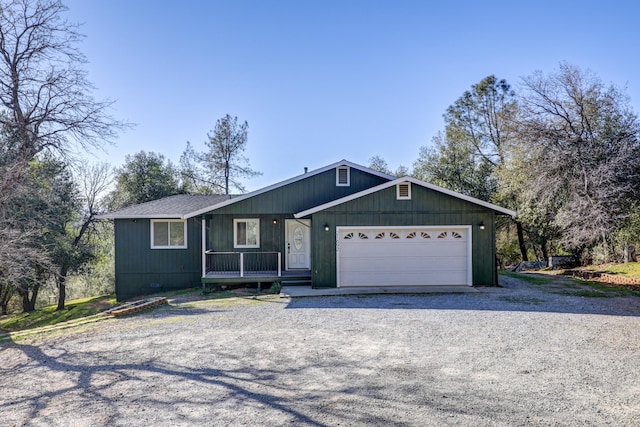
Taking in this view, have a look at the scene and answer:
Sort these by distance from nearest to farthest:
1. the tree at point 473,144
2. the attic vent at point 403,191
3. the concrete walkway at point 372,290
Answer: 1. the concrete walkway at point 372,290
2. the attic vent at point 403,191
3. the tree at point 473,144

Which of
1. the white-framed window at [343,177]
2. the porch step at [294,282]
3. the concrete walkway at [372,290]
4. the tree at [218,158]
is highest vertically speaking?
the tree at [218,158]

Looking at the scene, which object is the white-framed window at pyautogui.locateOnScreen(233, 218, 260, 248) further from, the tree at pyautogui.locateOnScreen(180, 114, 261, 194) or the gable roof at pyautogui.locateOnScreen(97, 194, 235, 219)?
the tree at pyautogui.locateOnScreen(180, 114, 261, 194)

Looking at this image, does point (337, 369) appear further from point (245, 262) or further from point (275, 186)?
point (245, 262)

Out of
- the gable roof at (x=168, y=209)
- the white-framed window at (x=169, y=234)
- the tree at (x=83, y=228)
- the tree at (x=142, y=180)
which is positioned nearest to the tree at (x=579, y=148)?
the gable roof at (x=168, y=209)

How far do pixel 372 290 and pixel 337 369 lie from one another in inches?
260

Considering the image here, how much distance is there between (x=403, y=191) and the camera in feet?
41.2

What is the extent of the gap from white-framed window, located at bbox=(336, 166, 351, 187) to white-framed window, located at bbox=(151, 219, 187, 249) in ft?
19.9

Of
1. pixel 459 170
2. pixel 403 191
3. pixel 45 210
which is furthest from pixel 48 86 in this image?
pixel 459 170

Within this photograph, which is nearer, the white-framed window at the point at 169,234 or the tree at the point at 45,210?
the tree at the point at 45,210

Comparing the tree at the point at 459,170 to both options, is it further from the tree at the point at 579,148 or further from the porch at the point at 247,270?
the porch at the point at 247,270

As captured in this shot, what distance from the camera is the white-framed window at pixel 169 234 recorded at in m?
15.0

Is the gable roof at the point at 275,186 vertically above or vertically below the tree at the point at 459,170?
below

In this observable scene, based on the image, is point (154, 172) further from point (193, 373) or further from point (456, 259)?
point (193, 373)

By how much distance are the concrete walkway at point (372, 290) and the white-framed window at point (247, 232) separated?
9.92ft
